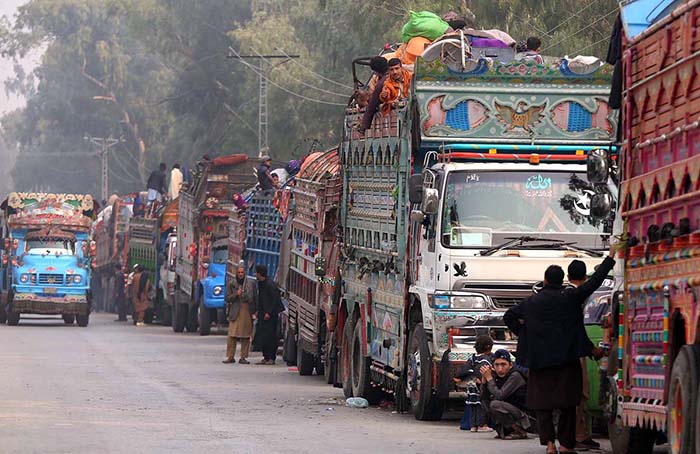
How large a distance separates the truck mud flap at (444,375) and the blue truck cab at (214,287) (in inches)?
855

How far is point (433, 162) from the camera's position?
16781 millimetres

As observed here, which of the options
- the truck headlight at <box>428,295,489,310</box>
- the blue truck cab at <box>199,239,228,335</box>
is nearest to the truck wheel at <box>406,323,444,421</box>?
the truck headlight at <box>428,295,489,310</box>

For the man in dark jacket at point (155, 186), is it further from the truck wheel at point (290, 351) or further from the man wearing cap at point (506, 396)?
the man wearing cap at point (506, 396)

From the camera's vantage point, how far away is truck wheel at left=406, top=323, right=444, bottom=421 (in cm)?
1628

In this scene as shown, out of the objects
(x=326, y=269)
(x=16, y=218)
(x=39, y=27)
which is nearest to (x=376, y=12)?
(x=16, y=218)

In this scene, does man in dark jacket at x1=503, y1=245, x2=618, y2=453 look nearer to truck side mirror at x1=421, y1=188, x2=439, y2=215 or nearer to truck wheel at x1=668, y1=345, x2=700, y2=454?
truck wheel at x1=668, y1=345, x2=700, y2=454

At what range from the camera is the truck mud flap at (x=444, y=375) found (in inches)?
621

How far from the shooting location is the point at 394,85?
18.5m

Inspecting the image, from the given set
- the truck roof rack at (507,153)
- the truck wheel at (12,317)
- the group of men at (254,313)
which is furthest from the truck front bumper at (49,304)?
the truck roof rack at (507,153)

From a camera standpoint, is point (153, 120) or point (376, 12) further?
point (153, 120)

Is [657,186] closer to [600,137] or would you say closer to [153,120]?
[600,137]

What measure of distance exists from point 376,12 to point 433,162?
29.8m

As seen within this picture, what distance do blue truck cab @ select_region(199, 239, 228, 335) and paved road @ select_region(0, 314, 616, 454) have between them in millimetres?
8010

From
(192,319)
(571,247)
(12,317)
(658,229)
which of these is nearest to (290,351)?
(571,247)
